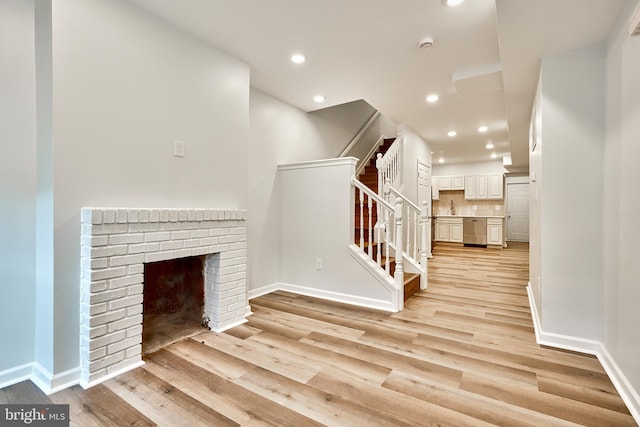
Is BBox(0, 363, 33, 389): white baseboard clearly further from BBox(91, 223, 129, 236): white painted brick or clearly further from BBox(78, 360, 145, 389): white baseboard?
BBox(91, 223, 129, 236): white painted brick

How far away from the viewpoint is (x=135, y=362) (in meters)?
2.02

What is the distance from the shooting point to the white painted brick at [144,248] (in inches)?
79.3

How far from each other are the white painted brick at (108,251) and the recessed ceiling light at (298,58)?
226 cm

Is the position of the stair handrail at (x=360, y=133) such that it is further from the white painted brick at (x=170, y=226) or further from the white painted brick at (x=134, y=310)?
the white painted brick at (x=134, y=310)

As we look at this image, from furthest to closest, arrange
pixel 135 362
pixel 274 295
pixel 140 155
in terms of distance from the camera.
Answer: pixel 274 295 → pixel 140 155 → pixel 135 362

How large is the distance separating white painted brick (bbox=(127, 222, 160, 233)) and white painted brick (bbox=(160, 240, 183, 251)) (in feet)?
0.44

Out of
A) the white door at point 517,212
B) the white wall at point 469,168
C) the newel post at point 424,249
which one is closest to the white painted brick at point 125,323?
the newel post at point 424,249

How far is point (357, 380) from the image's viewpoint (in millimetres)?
1846

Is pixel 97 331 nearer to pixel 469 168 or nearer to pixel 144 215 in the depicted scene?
pixel 144 215

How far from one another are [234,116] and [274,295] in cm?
→ 216

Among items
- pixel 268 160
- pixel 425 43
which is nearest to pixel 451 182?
pixel 268 160

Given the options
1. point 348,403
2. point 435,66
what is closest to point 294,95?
point 435,66

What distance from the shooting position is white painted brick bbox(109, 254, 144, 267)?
1.92m

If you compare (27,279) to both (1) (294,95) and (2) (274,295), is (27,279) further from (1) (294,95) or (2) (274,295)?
(1) (294,95)
